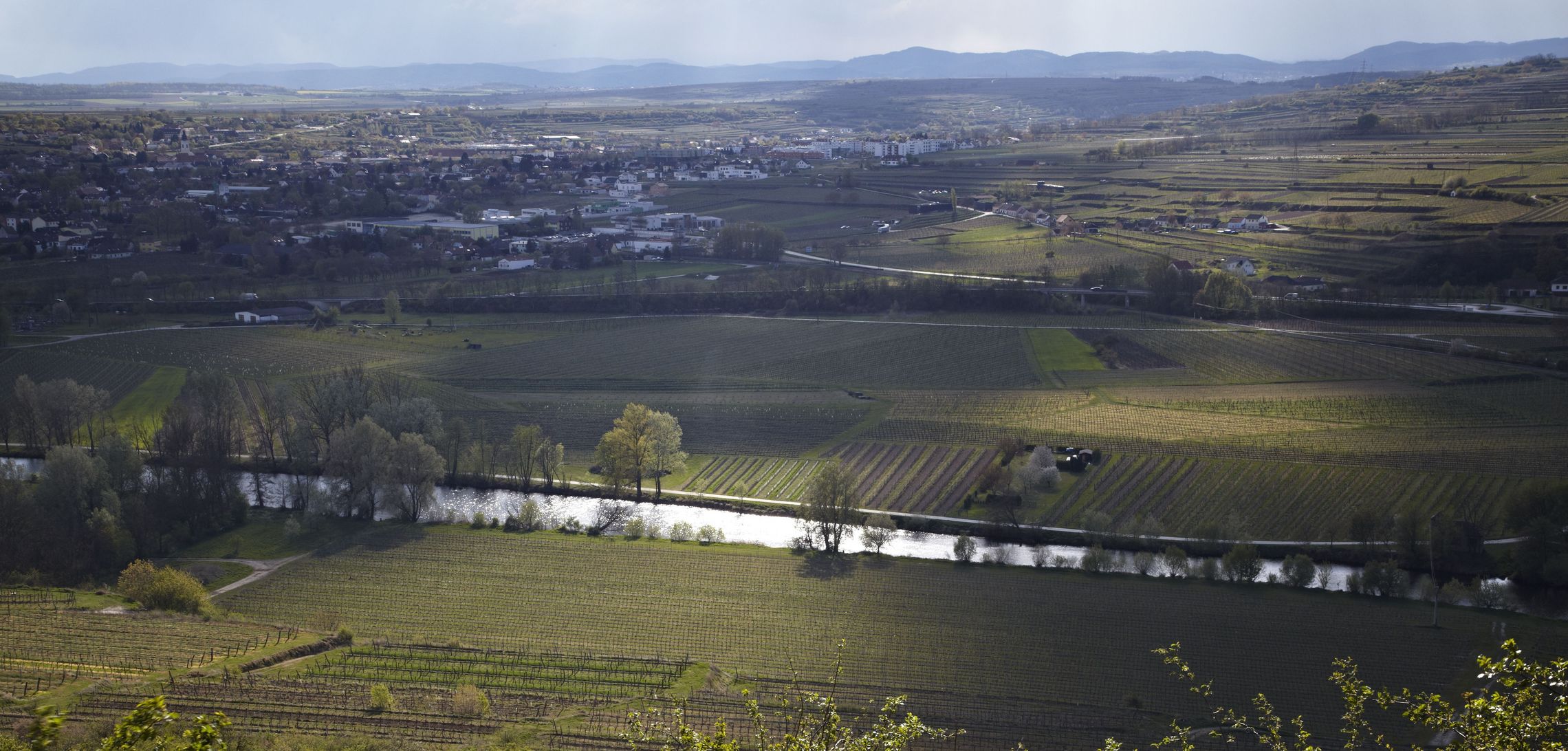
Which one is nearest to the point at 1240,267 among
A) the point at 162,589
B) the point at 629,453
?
the point at 629,453

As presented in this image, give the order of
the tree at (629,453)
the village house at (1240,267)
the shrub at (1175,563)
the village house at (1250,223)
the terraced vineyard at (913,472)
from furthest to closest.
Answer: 1. the village house at (1250,223)
2. the village house at (1240,267)
3. the tree at (629,453)
4. the terraced vineyard at (913,472)
5. the shrub at (1175,563)

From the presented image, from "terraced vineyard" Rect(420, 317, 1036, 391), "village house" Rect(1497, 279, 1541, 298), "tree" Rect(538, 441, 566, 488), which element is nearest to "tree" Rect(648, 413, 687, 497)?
"tree" Rect(538, 441, 566, 488)

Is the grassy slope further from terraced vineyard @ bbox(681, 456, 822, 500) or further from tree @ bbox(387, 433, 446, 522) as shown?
terraced vineyard @ bbox(681, 456, 822, 500)

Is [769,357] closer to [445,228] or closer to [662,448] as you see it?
[662,448]

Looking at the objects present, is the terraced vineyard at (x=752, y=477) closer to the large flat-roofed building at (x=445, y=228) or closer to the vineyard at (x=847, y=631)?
the vineyard at (x=847, y=631)

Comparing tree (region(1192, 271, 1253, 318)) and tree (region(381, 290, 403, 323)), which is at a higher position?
tree (region(1192, 271, 1253, 318))

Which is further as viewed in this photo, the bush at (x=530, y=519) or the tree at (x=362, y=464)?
the tree at (x=362, y=464)

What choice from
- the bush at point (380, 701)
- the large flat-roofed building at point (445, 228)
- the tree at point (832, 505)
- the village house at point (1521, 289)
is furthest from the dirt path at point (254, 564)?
the village house at point (1521, 289)
